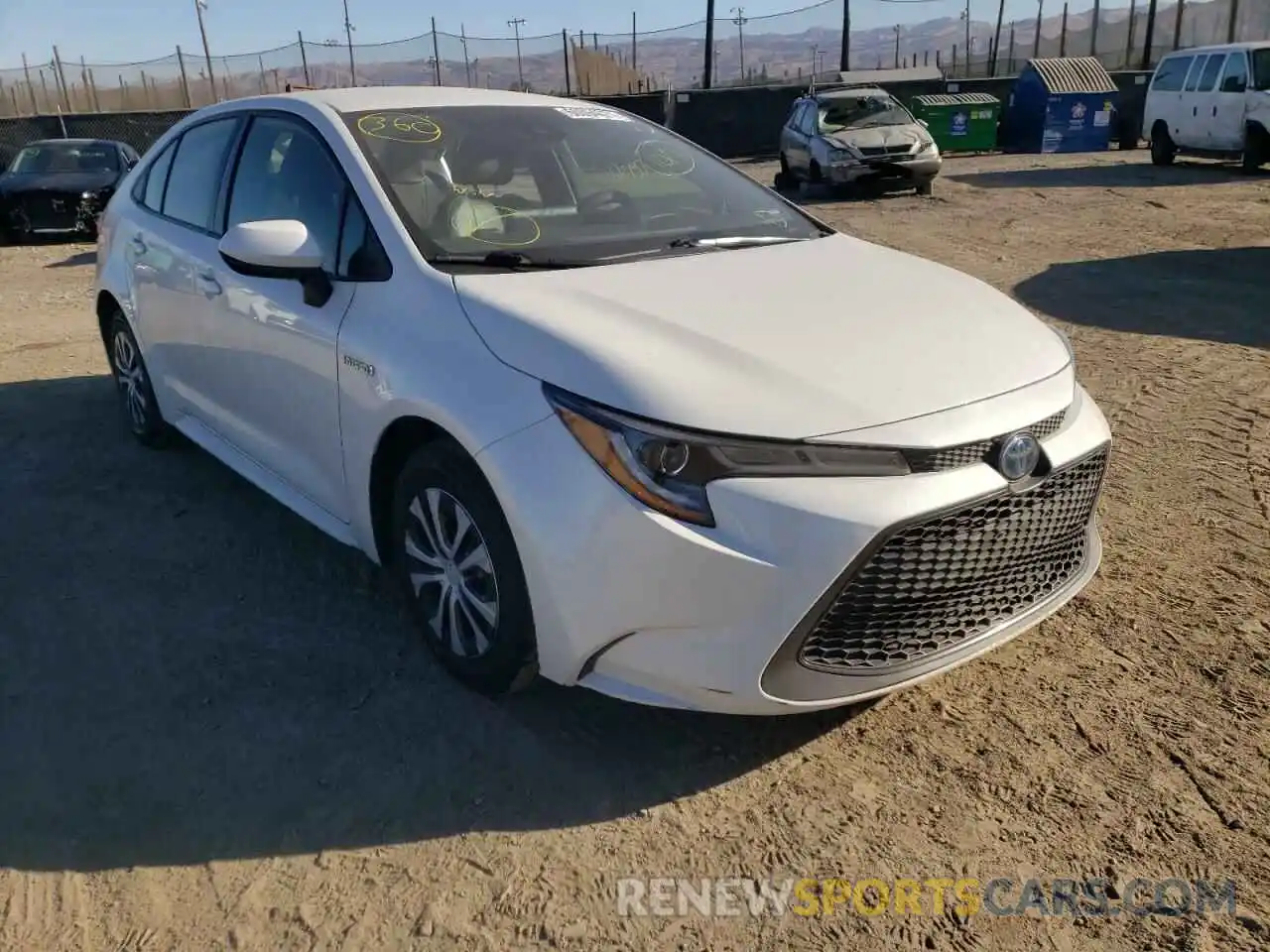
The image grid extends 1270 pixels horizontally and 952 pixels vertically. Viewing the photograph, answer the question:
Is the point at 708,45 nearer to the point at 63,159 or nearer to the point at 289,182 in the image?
the point at 63,159

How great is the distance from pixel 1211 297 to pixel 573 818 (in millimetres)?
7148

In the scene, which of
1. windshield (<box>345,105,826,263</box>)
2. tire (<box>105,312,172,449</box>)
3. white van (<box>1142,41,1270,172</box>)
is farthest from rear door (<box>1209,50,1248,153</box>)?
tire (<box>105,312,172,449</box>)

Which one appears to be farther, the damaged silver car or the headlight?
the damaged silver car

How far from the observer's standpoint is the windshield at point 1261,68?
16000mm

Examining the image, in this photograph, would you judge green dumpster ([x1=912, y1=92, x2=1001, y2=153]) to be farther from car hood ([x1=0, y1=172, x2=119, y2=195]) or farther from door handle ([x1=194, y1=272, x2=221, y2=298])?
door handle ([x1=194, y1=272, x2=221, y2=298])

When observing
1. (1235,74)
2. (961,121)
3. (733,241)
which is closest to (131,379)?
(733,241)

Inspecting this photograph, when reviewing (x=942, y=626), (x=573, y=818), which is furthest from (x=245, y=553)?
(x=942, y=626)

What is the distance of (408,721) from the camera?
302 centimetres

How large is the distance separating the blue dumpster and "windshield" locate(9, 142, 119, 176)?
1807 cm

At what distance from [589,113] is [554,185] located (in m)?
0.61

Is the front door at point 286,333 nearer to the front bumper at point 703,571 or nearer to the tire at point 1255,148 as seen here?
the front bumper at point 703,571

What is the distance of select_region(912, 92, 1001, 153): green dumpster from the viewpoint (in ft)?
75.3

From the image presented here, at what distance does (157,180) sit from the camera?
488 cm

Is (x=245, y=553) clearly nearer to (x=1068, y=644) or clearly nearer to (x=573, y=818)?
(x=573, y=818)
